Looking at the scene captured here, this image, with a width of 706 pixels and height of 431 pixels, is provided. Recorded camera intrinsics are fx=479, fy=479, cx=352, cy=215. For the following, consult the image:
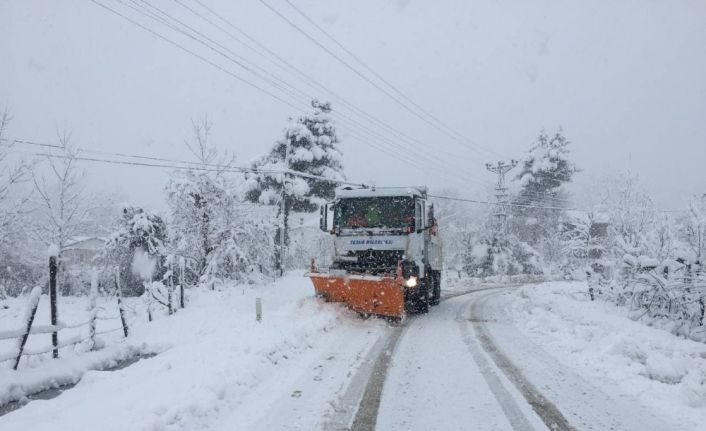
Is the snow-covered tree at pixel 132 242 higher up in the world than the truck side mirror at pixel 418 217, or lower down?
lower down

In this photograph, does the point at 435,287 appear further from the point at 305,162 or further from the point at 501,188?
the point at 501,188

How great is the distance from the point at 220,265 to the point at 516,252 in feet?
95.6

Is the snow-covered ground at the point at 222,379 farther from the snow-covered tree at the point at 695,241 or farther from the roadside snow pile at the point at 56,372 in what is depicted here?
the snow-covered tree at the point at 695,241

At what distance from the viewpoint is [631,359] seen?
7.31 m

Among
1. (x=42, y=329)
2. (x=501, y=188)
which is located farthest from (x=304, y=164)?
(x=42, y=329)

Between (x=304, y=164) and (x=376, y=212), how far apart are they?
1785 cm

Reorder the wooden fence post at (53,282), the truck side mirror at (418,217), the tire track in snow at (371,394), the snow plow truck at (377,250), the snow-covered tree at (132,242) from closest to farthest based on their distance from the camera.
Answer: the tire track in snow at (371,394)
the wooden fence post at (53,282)
the snow plow truck at (377,250)
the truck side mirror at (418,217)
the snow-covered tree at (132,242)

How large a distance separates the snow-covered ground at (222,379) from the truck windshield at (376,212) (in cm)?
285

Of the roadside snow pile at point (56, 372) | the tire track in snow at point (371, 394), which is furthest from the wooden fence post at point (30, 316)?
the tire track in snow at point (371, 394)

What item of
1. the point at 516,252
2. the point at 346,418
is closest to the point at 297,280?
the point at 346,418

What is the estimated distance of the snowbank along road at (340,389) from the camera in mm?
4973

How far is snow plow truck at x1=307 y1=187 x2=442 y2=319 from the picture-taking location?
11.9 meters

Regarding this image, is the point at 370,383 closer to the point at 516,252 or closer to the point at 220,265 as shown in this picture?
the point at 220,265

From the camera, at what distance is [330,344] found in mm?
8969
